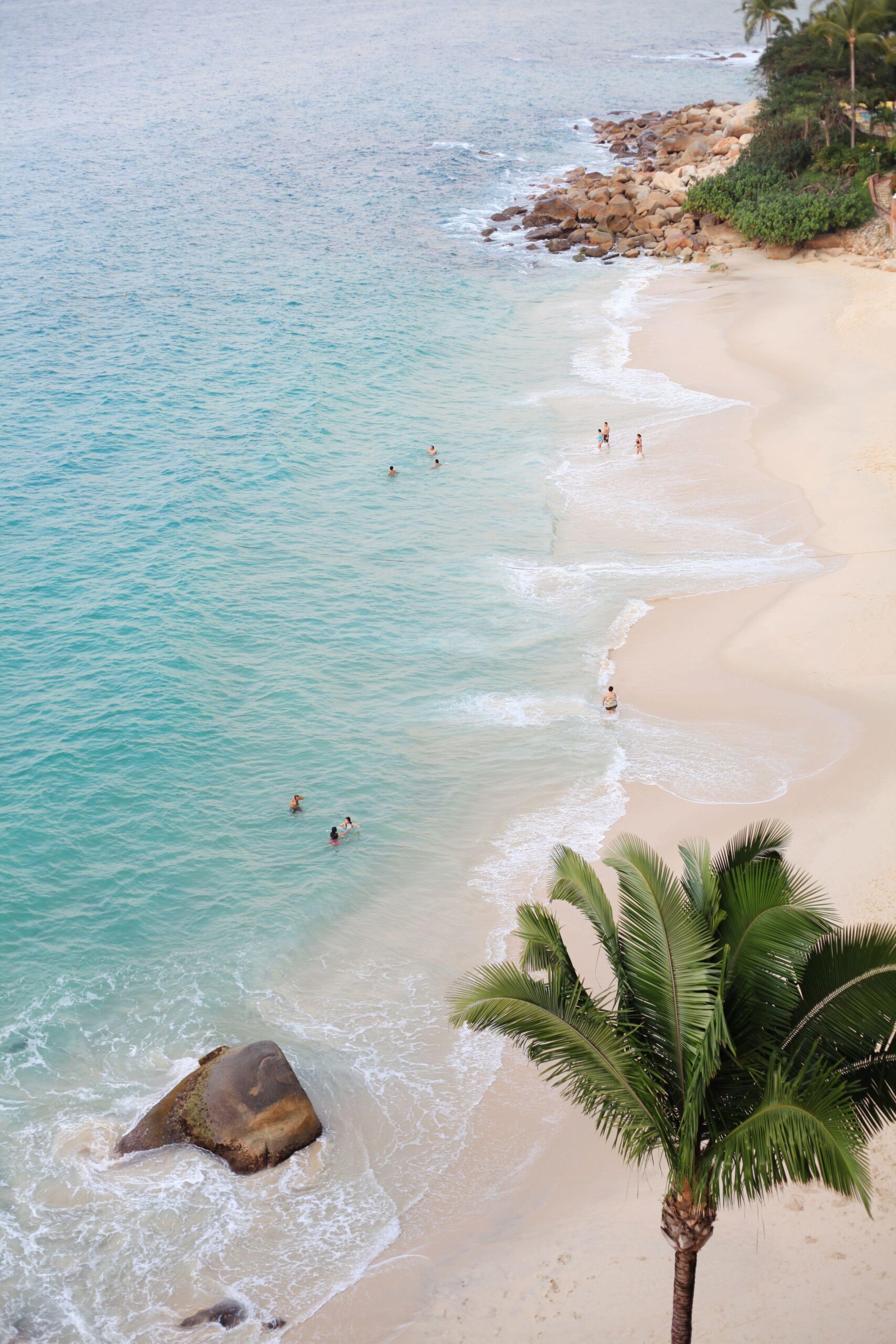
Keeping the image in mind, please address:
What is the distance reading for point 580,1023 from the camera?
10477 millimetres

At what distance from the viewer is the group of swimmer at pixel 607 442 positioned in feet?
133

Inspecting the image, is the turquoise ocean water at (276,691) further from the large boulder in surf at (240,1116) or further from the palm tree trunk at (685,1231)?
the palm tree trunk at (685,1231)

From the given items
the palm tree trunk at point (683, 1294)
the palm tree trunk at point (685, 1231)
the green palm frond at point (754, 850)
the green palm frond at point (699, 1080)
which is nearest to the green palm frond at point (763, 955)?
the green palm frond at point (699, 1080)

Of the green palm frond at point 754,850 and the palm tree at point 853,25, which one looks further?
the palm tree at point 853,25

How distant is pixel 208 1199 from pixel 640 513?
25924 millimetres

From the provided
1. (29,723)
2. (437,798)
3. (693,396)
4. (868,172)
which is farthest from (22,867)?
(868,172)

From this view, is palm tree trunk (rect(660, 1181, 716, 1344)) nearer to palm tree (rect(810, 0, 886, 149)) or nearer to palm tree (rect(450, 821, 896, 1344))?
palm tree (rect(450, 821, 896, 1344))

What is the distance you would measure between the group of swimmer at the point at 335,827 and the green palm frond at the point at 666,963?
45.2 ft

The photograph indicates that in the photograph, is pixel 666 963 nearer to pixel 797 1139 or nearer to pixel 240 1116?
pixel 797 1139

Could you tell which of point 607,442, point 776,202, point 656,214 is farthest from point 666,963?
point 656,214

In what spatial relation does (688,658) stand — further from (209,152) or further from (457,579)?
(209,152)

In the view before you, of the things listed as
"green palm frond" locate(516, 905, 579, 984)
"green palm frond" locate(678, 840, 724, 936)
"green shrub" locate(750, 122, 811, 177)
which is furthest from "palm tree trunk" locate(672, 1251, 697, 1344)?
"green shrub" locate(750, 122, 811, 177)

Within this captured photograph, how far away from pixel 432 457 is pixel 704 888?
33.6 meters

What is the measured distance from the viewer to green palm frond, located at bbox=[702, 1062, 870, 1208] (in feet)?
28.8
